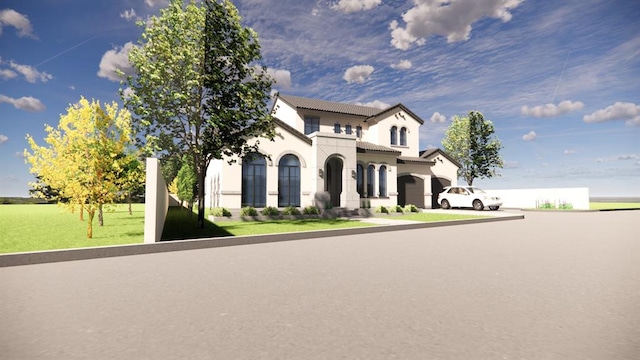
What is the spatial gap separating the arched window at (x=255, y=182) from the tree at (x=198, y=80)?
4658 millimetres

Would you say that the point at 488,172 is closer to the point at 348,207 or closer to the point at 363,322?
the point at 348,207

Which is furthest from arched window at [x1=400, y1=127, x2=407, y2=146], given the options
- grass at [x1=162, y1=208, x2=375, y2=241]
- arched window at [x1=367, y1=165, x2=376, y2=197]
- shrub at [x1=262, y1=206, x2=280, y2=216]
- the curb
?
the curb

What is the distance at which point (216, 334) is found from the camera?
364cm

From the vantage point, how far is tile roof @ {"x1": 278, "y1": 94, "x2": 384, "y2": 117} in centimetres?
2643

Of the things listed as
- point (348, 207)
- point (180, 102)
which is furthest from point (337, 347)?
point (348, 207)

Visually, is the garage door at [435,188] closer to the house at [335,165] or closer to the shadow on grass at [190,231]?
the house at [335,165]

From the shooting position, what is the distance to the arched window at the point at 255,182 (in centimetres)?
1953

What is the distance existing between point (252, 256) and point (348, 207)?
43.5 ft

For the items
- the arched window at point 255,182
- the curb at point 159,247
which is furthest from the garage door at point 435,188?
the curb at point 159,247

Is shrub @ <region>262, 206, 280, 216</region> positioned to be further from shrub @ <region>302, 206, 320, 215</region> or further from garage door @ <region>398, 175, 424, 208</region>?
garage door @ <region>398, 175, 424, 208</region>

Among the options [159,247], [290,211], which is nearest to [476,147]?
[290,211]

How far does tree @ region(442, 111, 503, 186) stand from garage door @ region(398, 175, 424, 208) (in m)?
15.0

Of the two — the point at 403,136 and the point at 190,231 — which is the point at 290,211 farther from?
the point at 403,136

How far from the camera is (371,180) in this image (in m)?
24.7
